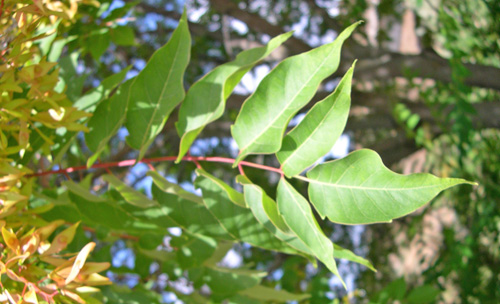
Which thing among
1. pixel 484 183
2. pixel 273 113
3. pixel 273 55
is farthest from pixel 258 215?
pixel 273 55

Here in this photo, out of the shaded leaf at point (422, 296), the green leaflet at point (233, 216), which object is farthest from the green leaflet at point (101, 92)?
the shaded leaf at point (422, 296)

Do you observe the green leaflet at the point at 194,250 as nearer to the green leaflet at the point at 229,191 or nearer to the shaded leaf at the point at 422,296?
the green leaflet at the point at 229,191

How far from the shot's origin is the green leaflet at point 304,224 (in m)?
0.29

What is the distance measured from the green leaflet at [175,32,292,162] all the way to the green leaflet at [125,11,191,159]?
11 mm

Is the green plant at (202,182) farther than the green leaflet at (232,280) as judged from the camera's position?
No

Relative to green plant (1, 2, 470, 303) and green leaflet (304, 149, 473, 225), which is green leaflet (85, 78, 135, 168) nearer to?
green plant (1, 2, 470, 303)

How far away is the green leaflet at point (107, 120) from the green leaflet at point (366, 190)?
0.16 m

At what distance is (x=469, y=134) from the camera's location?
36.5 inches

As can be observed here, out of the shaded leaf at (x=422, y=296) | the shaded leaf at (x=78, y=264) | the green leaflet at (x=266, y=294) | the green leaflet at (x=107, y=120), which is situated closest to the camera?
the shaded leaf at (x=78, y=264)

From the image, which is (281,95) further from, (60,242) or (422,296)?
(422,296)

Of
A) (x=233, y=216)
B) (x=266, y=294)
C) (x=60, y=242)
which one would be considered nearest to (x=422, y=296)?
(x=266, y=294)

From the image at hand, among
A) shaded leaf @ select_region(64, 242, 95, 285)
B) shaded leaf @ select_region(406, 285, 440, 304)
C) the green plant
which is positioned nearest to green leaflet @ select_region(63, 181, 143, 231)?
the green plant

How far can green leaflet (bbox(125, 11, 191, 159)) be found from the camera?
14.0 inches

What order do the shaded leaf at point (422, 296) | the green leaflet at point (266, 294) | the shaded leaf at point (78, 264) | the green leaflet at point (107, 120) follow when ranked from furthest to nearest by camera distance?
the shaded leaf at point (422, 296), the green leaflet at point (266, 294), the green leaflet at point (107, 120), the shaded leaf at point (78, 264)
